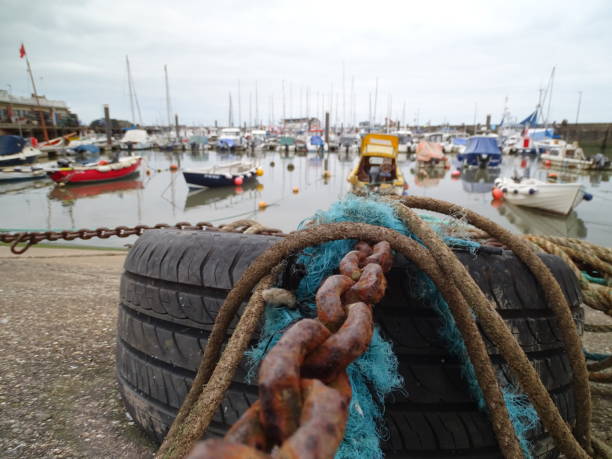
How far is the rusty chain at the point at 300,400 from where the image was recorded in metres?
0.45

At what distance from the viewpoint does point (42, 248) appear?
24.0 feet

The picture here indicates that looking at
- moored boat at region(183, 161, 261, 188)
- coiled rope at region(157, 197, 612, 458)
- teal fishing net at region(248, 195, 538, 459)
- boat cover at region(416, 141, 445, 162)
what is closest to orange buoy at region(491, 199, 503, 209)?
moored boat at region(183, 161, 261, 188)

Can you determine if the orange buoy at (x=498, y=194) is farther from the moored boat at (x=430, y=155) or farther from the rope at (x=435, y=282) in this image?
the rope at (x=435, y=282)

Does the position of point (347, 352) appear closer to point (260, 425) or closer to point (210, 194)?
point (260, 425)

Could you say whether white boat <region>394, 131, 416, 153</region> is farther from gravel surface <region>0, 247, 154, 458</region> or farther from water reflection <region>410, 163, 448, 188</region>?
gravel surface <region>0, 247, 154, 458</region>

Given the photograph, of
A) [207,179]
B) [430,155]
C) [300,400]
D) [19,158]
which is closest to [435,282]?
[300,400]

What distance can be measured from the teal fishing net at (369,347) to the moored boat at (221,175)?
20063 mm

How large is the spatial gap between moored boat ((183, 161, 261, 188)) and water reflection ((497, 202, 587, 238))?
46.5 ft

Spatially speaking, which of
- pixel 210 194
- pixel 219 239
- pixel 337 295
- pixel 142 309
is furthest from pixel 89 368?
pixel 210 194

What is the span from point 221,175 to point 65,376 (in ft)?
64.2

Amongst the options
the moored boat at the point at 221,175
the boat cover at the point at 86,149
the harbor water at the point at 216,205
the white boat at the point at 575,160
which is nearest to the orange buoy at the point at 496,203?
the harbor water at the point at 216,205

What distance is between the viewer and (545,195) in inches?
623

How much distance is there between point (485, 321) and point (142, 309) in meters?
1.50

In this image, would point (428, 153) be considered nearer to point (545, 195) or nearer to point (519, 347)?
point (545, 195)
